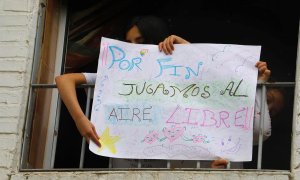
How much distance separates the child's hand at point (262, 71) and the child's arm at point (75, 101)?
1.28 m

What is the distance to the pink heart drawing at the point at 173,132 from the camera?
9133 millimetres

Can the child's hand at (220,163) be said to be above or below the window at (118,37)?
below

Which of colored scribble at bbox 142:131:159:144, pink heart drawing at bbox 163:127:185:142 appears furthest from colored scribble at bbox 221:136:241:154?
colored scribble at bbox 142:131:159:144

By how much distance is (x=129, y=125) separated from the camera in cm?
922

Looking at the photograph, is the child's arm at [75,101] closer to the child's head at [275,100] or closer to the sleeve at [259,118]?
the sleeve at [259,118]

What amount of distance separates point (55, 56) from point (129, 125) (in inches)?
50.5

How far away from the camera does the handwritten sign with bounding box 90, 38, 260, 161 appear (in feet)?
29.8

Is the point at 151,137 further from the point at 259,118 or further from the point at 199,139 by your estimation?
the point at 259,118

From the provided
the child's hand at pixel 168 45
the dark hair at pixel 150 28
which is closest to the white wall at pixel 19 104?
the dark hair at pixel 150 28

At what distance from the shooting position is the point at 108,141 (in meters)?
9.16

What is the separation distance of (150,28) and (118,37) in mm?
819

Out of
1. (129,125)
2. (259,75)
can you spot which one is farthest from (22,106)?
(259,75)

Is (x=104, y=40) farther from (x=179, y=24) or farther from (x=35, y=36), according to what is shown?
(x=179, y=24)

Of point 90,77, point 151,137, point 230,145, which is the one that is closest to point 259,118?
point 230,145
